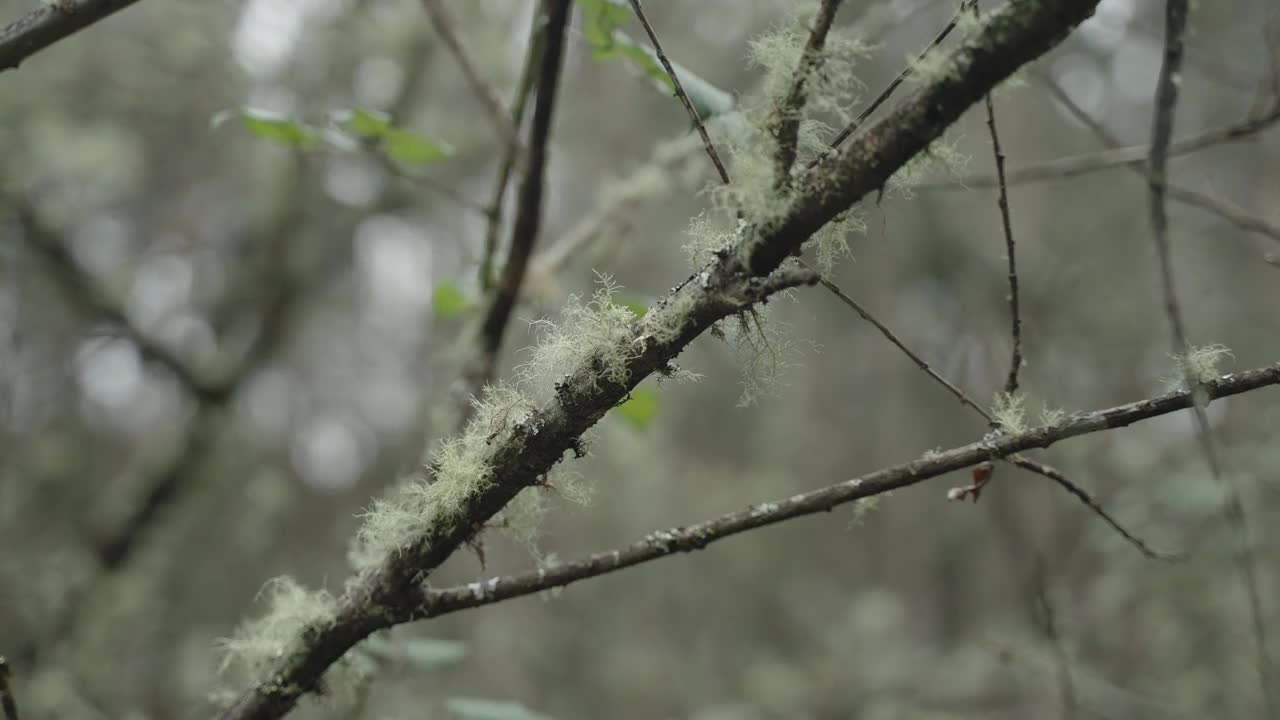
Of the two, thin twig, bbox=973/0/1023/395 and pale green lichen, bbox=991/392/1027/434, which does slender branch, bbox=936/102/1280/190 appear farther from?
pale green lichen, bbox=991/392/1027/434

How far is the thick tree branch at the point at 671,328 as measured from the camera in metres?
0.62

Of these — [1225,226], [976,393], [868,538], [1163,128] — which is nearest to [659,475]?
[976,393]

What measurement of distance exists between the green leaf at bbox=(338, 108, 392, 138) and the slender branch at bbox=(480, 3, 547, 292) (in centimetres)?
23

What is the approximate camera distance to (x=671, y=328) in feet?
2.36

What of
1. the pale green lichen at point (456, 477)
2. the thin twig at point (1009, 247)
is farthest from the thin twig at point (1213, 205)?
the pale green lichen at point (456, 477)

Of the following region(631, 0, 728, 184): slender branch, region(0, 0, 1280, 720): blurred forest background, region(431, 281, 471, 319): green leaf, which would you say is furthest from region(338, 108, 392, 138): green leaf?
region(631, 0, 728, 184): slender branch

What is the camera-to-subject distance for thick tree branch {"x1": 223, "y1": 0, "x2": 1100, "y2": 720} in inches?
24.4

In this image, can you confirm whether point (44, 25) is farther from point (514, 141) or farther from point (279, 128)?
point (514, 141)

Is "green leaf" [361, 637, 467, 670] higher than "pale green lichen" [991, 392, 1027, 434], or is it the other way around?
"green leaf" [361, 637, 467, 670]

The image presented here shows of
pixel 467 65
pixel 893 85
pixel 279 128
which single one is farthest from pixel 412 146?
pixel 893 85

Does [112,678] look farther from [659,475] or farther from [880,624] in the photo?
[880,624]

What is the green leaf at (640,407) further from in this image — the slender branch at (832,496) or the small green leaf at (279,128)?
the small green leaf at (279,128)

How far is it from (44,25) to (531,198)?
2.23 ft

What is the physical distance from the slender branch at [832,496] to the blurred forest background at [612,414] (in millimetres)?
115
